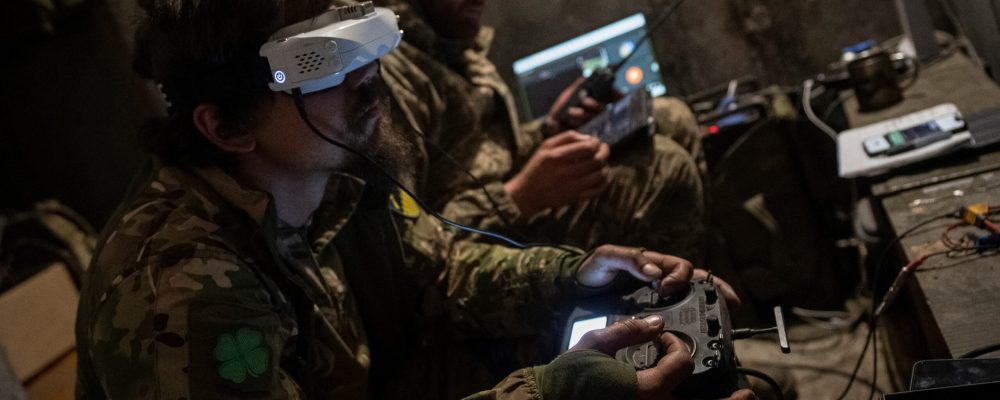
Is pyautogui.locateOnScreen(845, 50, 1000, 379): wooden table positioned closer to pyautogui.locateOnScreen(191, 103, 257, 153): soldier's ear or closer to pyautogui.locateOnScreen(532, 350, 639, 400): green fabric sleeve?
pyautogui.locateOnScreen(532, 350, 639, 400): green fabric sleeve

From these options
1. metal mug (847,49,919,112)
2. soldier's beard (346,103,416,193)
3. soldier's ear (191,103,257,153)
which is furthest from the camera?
metal mug (847,49,919,112)

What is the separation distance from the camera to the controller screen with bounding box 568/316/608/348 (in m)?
1.32

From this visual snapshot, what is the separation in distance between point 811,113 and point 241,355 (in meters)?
1.83

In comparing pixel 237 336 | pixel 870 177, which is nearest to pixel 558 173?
pixel 870 177

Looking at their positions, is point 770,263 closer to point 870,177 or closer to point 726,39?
point 870,177

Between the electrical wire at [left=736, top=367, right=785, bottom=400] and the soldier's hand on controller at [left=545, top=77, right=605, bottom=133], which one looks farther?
the soldier's hand on controller at [left=545, top=77, right=605, bottom=133]

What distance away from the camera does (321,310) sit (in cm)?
154

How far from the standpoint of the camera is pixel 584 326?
1.35m

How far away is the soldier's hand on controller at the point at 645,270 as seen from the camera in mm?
1325

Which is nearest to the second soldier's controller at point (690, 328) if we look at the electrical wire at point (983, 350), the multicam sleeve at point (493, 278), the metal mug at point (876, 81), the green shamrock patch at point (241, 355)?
the multicam sleeve at point (493, 278)

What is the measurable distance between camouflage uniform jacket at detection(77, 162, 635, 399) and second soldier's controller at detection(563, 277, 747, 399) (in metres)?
0.08

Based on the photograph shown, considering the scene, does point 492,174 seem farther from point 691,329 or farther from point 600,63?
point 691,329

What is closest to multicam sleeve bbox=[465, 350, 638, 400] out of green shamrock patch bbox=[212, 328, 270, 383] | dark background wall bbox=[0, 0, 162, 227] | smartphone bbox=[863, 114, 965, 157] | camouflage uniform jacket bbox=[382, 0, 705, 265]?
green shamrock patch bbox=[212, 328, 270, 383]

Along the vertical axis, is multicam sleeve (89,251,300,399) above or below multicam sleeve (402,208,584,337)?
above
